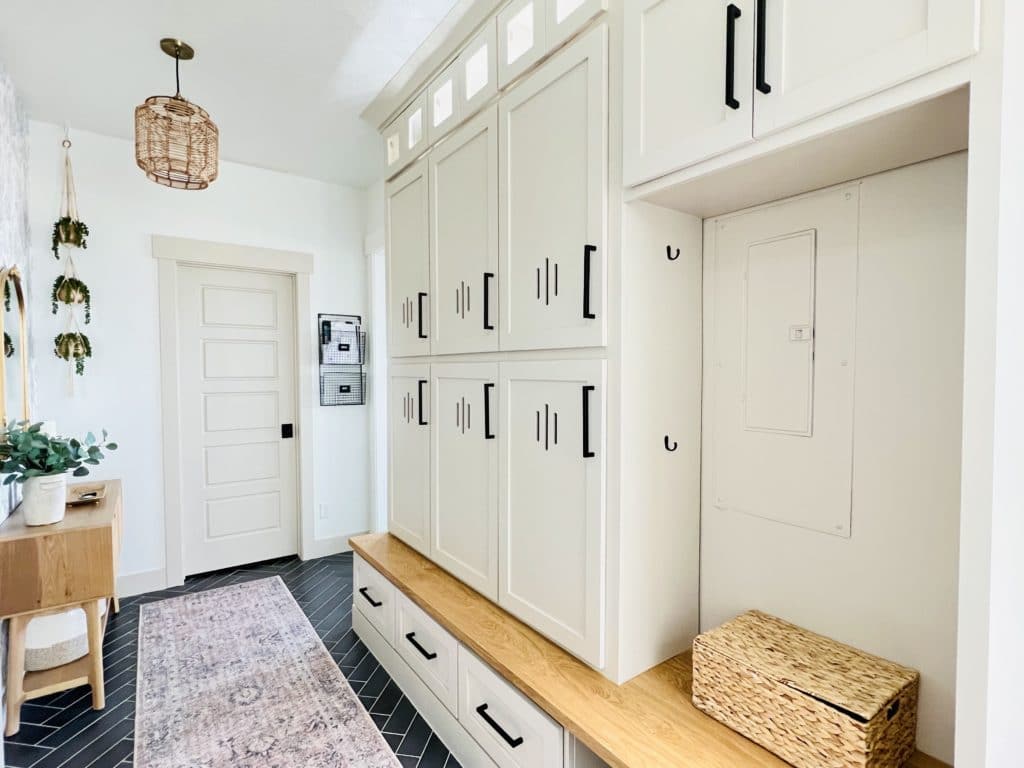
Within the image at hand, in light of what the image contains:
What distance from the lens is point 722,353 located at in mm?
1647

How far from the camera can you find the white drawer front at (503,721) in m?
1.51

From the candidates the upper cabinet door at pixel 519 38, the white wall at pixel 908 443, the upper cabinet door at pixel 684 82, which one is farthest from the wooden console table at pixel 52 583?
the white wall at pixel 908 443

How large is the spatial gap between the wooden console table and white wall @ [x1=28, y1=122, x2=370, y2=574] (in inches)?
40.3

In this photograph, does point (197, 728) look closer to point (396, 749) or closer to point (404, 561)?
point (396, 749)

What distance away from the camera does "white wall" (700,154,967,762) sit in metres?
1.21

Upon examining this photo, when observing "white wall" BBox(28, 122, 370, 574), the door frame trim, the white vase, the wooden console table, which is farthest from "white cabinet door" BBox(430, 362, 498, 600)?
the door frame trim

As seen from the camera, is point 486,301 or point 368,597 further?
point 368,597

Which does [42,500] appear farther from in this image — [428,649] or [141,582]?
[428,649]

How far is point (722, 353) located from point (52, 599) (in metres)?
2.73

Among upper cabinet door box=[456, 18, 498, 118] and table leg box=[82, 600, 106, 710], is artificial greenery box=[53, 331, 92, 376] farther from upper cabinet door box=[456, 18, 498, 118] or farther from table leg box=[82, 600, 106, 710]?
upper cabinet door box=[456, 18, 498, 118]

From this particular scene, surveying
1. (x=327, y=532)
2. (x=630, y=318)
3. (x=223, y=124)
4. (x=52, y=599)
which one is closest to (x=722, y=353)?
(x=630, y=318)

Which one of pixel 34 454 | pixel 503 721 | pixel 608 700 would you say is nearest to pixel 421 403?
pixel 503 721

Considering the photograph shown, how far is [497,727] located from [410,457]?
1.25 m

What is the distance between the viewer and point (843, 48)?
3.29ft
